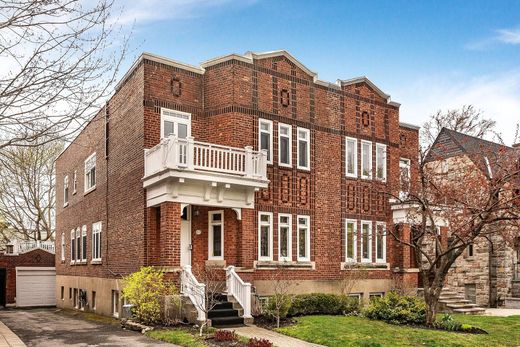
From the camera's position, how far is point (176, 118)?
19922mm

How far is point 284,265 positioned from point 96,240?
906 cm

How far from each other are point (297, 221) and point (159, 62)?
24.6 feet

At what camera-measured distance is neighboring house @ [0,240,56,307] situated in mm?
35938

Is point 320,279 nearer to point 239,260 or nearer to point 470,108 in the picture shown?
point 239,260

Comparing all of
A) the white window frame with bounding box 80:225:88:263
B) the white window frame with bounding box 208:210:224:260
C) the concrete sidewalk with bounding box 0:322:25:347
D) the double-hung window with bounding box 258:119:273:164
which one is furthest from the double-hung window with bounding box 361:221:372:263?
the concrete sidewalk with bounding box 0:322:25:347

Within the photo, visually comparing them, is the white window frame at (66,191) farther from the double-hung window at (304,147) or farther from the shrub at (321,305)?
the shrub at (321,305)

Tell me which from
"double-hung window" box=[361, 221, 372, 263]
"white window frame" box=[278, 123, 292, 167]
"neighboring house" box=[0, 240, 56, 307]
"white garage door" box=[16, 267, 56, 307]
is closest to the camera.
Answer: "white window frame" box=[278, 123, 292, 167]

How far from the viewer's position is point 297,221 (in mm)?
21641

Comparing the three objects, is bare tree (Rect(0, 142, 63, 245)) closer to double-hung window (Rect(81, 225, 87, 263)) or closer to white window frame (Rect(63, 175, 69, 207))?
white window frame (Rect(63, 175, 69, 207))

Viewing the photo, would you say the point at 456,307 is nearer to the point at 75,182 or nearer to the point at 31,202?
the point at 75,182

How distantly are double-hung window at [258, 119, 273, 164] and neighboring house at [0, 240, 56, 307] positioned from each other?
22243 millimetres

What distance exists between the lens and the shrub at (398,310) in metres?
17.7

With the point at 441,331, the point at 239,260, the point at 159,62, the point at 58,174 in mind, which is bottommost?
the point at 441,331

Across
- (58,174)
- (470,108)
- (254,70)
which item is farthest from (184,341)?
(470,108)
